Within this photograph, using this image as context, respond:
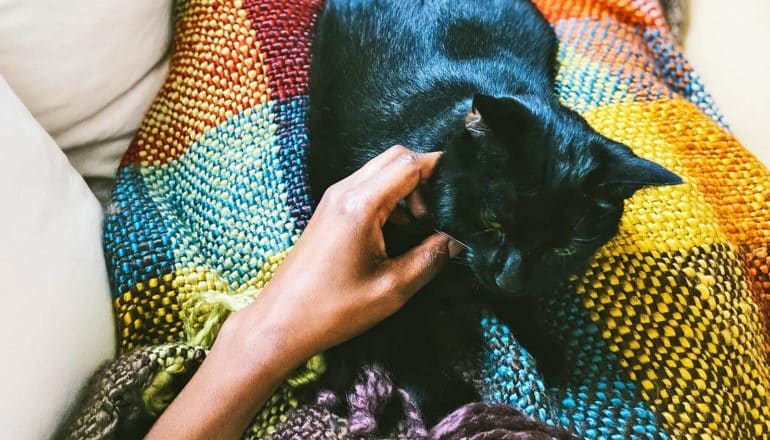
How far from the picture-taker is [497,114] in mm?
657

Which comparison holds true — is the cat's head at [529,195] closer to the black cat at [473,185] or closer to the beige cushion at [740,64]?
the black cat at [473,185]

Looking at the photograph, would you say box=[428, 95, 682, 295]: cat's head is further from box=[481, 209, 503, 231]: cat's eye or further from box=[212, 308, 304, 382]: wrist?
box=[212, 308, 304, 382]: wrist

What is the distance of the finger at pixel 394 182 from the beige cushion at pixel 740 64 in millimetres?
638

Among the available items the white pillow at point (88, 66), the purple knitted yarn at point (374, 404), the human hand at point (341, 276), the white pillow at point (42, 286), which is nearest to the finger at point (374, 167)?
the human hand at point (341, 276)

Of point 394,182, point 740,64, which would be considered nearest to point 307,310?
point 394,182

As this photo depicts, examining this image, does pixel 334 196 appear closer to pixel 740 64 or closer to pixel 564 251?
pixel 564 251

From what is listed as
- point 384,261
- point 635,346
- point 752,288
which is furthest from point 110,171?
point 752,288

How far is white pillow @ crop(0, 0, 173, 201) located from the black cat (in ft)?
0.92

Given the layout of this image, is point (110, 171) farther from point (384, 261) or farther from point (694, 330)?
point (694, 330)

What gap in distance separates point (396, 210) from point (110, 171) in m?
0.50

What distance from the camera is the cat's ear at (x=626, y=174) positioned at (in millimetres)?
651

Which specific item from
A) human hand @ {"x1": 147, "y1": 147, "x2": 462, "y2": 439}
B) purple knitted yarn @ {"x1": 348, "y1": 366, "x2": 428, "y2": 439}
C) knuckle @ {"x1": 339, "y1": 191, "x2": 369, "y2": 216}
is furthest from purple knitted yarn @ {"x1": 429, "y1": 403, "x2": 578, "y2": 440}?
knuckle @ {"x1": 339, "y1": 191, "x2": 369, "y2": 216}

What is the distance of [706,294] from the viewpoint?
753mm

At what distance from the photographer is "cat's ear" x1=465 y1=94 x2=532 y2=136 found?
2.07ft
